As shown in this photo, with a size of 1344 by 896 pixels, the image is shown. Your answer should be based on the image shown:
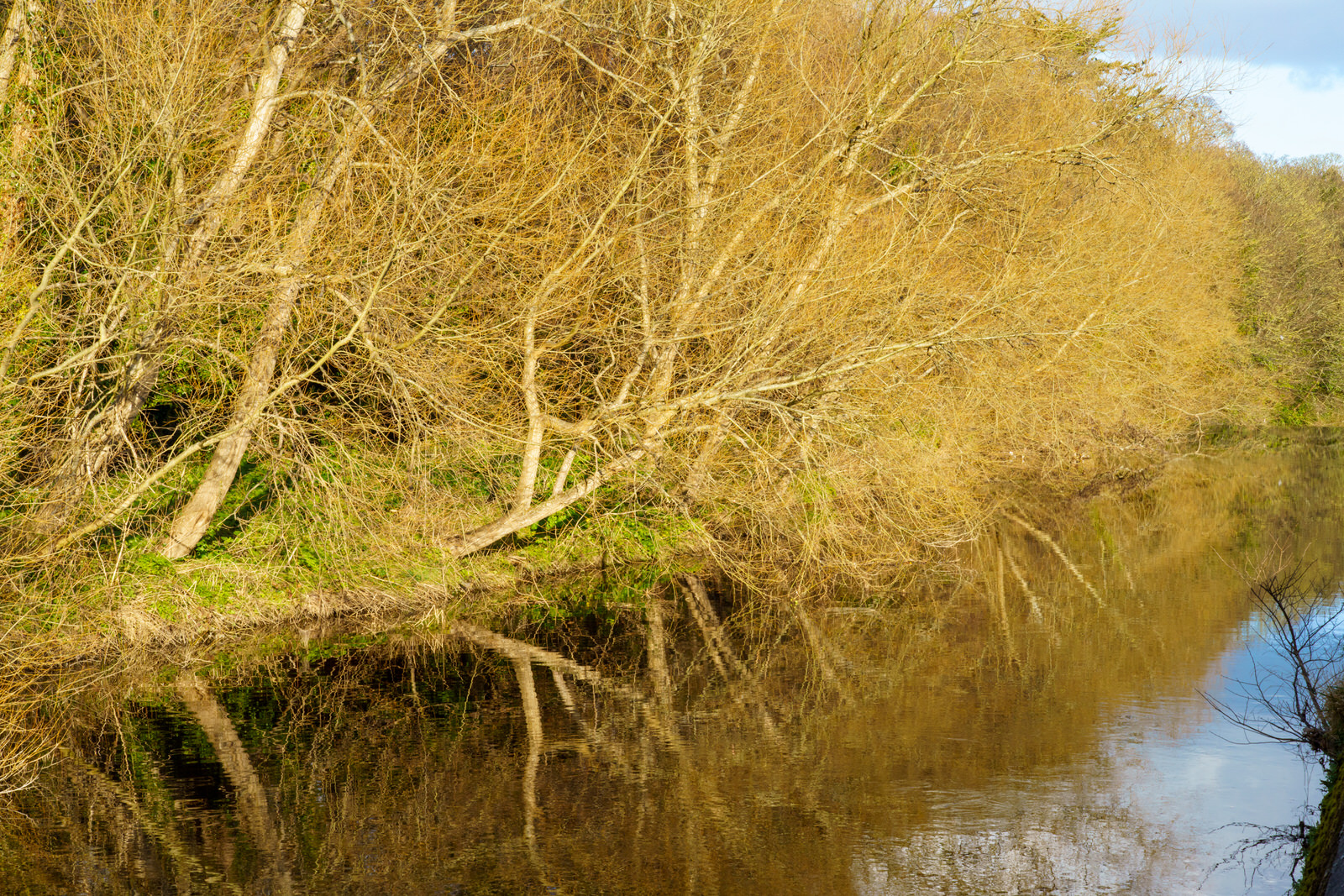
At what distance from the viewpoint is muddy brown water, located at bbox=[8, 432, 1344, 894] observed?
7848 mm

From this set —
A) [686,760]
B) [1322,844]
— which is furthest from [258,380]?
[1322,844]

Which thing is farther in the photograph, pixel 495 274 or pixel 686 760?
pixel 495 274

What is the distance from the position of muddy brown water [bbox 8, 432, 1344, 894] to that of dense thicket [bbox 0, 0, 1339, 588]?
74.5 inches

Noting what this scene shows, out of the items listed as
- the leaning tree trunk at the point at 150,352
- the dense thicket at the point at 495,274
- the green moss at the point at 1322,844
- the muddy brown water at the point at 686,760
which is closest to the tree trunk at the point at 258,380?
the dense thicket at the point at 495,274

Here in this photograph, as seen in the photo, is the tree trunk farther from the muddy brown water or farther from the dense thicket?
the muddy brown water

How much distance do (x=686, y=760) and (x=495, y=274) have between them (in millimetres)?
7346

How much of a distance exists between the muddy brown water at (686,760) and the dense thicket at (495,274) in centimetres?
189

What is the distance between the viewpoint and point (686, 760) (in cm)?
998

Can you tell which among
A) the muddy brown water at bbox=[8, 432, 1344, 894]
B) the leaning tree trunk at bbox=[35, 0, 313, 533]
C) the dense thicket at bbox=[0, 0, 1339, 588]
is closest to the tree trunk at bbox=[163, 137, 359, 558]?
the dense thicket at bbox=[0, 0, 1339, 588]

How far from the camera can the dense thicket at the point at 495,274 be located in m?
12.1

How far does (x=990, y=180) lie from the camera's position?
22.9 meters

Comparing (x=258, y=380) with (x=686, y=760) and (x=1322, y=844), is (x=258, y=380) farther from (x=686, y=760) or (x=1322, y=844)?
(x=1322, y=844)

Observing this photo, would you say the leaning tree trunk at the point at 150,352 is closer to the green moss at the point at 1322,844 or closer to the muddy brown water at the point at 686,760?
the muddy brown water at the point at 686,760

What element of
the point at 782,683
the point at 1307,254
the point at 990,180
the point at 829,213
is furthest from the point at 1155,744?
the point at 1307,254
